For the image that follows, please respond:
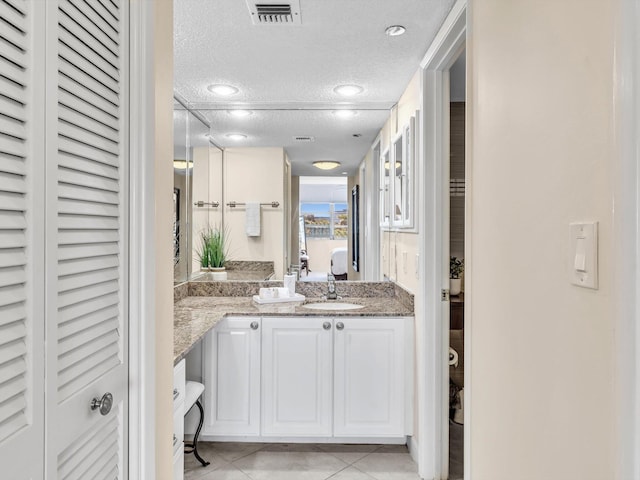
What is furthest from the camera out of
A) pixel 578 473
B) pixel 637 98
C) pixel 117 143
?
pixel 117 143

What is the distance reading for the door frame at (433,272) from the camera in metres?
2.36

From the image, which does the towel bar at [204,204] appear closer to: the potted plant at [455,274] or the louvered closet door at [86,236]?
the potted plant at [455,274]

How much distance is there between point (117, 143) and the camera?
3.58 ft

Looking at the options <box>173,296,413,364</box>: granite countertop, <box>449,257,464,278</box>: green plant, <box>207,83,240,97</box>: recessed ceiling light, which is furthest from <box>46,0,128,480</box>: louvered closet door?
<box>449,257,464,278</box>: green plant

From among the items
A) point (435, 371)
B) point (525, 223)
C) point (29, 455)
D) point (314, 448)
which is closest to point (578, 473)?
point (525, 223)

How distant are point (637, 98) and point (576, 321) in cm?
42

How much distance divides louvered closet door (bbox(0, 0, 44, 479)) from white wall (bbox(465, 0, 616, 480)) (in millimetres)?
976

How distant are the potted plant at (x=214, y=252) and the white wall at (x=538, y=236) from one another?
2.13m

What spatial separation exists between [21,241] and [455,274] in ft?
9.27

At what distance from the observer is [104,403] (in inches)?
39.5

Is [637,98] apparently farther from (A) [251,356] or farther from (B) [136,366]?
(A) [251,356]

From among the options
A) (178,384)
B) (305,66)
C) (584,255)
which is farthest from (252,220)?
(584,255)

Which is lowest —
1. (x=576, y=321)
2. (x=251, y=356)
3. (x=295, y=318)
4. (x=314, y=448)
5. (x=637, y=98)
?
(x=314, y=448)

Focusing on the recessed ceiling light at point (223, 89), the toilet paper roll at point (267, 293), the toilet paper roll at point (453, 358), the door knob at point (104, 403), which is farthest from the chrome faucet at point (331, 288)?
the door knob at point (104, 403)
